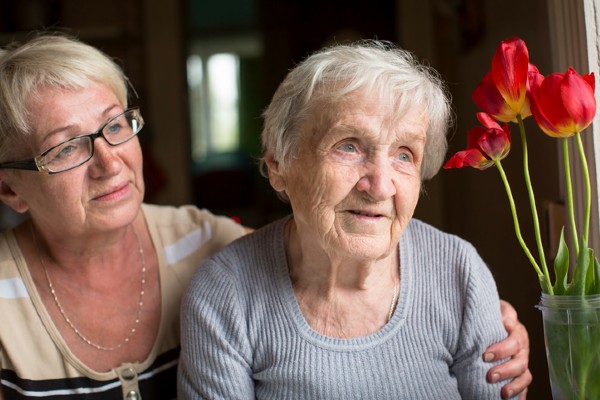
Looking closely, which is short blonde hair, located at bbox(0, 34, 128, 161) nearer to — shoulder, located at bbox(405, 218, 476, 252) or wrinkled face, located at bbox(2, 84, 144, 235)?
wrinkled face, located at bbox(2, 84, 144, 235)

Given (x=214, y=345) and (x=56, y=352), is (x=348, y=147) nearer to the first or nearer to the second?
(x=214, y=345)

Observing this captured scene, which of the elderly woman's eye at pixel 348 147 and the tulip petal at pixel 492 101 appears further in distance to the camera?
the elderly woman's eye at pixel 348 147

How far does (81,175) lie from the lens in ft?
5.03

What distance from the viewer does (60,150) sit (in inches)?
59.8

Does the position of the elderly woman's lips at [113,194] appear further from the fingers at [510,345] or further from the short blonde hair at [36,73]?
the fingers at [510,345]

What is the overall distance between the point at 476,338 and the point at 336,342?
0.27 metres

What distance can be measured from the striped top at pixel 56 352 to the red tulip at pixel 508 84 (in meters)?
0.85

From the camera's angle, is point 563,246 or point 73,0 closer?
point 563,246

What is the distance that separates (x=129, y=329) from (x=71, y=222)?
28 cm

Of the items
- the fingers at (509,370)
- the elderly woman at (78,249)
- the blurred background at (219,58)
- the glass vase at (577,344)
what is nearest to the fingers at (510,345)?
the fingers at (509,370)

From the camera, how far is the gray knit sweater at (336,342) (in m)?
1.35

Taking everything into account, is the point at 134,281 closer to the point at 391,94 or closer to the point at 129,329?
the point at 129,329

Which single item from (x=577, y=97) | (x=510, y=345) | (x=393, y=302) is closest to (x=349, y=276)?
(x=393, y=302)

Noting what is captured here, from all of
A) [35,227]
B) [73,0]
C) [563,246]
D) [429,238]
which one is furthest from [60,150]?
[73,0]
